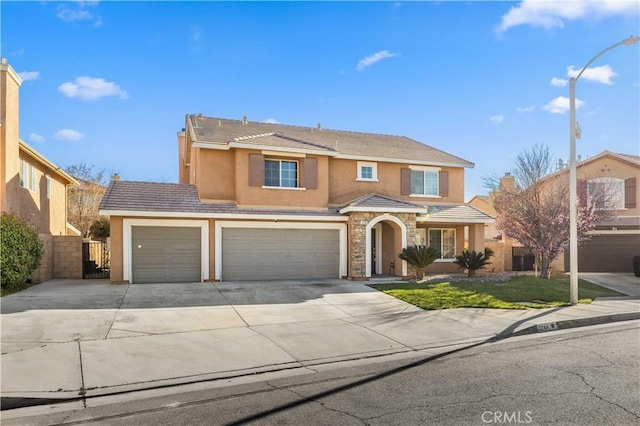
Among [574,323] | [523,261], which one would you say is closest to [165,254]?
[574,323]

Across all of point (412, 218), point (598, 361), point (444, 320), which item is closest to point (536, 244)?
point (412, 218)

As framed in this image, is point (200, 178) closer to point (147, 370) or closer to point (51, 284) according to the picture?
point (51, 284)

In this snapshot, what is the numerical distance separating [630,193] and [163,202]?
86.6 ft

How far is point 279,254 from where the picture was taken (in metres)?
19.0

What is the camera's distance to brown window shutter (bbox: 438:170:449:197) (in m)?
23.4

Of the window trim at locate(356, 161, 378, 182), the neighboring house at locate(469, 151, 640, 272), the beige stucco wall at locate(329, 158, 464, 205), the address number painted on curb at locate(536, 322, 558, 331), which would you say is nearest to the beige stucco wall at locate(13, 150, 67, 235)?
the beige stucco wall at locate(329, 158, 464, 205)

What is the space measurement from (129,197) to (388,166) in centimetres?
1192

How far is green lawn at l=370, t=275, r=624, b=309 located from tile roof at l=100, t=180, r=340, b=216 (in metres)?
5.36

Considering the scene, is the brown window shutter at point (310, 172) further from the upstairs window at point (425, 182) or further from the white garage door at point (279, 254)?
the upstairs window at point (425, 182)

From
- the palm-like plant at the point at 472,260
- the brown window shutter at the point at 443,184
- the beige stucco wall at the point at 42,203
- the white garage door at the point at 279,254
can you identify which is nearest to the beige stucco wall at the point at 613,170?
the brown window shutter at the point at 443,184

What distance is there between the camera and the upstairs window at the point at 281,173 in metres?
19.6

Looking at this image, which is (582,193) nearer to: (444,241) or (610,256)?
(610,256)

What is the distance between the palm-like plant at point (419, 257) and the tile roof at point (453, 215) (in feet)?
7.84

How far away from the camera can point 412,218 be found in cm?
1983
